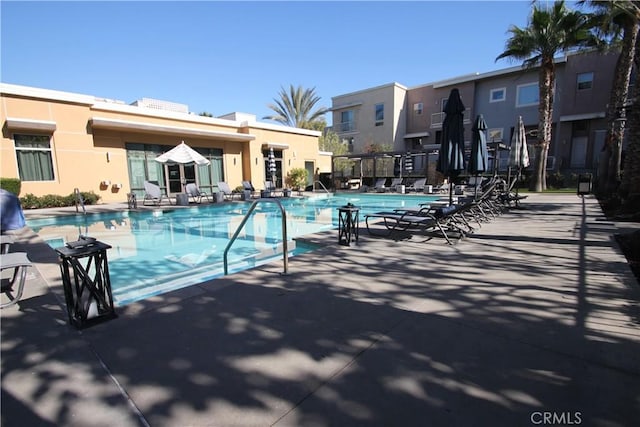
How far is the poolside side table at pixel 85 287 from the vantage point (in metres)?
2.53

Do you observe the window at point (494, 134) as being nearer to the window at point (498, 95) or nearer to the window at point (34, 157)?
the window at point (498, 95)

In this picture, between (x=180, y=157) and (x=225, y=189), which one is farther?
(x=225, y=189)

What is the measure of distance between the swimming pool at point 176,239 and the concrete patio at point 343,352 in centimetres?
160

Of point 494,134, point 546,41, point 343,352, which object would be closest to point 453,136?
point 343,352

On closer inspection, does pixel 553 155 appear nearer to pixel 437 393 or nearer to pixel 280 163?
pixel 280 163

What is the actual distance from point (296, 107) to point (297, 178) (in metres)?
10.5

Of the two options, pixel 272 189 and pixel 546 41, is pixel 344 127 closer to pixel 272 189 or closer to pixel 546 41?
pixel 272 189

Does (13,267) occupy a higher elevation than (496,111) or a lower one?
lower

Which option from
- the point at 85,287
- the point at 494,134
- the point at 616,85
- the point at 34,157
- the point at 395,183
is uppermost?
the point at 616,85

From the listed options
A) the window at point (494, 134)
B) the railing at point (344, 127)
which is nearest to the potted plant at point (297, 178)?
the railing at point (344, 127)

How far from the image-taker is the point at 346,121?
30594 millimetres

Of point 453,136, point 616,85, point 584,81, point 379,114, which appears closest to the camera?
point 453,136

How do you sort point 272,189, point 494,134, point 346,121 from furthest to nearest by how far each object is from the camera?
point 346,121, point 494,134, point 272,189

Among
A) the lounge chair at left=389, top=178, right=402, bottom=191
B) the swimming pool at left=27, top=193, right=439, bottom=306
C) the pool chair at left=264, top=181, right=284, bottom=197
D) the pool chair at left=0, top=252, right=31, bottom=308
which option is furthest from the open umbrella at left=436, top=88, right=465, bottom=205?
the lounge chair at left=389, top=178, right=402, bottom=191
